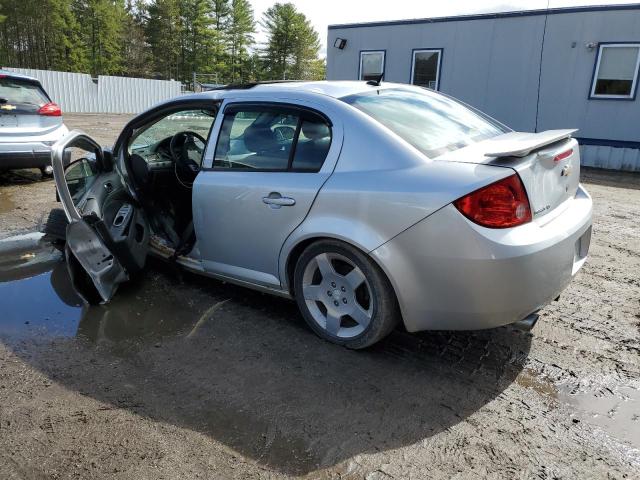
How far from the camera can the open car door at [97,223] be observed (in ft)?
11.7

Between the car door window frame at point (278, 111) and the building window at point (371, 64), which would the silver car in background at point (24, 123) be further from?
the building window at point (371, 64)

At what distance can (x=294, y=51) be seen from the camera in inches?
2296

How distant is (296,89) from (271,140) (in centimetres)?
39

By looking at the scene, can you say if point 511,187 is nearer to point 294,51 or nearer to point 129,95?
point 129,95

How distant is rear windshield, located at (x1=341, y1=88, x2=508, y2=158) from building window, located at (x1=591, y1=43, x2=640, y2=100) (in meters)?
10.7

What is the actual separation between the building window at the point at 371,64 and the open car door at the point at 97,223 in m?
12.6

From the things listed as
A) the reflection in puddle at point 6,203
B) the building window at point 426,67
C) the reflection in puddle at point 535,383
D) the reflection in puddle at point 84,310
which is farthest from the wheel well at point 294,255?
the building window at point 426,67

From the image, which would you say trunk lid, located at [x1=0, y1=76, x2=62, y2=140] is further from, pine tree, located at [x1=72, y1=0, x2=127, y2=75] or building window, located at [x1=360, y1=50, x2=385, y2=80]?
pine tree, located at [x1=72, y1=0, x2=127, y2=75]

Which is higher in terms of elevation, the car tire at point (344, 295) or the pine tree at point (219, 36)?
the pine tree at point (219, 36)

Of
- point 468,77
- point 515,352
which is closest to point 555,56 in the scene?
point 468,77

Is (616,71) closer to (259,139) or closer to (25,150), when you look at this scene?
(259,139)

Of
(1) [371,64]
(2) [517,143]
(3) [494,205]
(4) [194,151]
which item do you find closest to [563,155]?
(2) [517,143]

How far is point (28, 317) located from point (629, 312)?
4503 millimetres

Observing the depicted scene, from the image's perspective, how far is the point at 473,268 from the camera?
8.09ft
